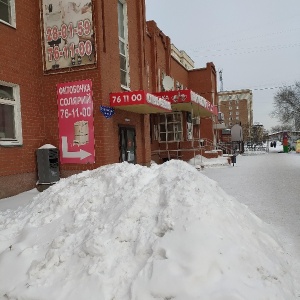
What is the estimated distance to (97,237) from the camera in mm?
3234

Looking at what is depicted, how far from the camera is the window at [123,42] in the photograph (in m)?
10.8

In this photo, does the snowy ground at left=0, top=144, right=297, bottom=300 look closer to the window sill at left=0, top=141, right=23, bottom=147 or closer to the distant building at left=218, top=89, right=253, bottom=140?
the window sill at left=0, top=141, right=23, bottom=147

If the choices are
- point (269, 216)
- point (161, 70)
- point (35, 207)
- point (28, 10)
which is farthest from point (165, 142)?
point (35, 207)

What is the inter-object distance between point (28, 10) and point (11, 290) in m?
8.33

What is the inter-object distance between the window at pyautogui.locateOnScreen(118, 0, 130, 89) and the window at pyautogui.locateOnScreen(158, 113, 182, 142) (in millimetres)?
6731

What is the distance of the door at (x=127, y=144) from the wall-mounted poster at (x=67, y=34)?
2858 mm

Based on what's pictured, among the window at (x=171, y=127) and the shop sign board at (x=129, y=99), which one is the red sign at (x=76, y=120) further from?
the window at (x=171, y=127)

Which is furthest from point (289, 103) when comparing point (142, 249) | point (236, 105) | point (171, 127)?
point (236, 105)

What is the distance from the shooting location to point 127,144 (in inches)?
424

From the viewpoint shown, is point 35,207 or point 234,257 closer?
point 234,257

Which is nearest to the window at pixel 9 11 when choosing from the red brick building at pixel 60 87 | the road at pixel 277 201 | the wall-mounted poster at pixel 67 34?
the red brick building at pixel 60 87

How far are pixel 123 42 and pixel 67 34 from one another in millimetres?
2712

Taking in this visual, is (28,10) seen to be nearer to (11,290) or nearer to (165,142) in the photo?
(11,290)

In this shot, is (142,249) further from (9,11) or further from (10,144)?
(9,11)
